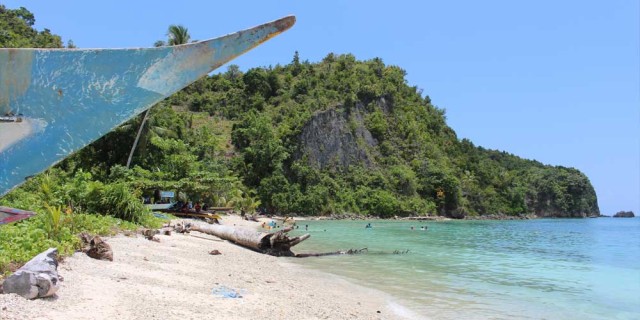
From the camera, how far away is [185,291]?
6.17m

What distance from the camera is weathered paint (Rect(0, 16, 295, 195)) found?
2.41 meters

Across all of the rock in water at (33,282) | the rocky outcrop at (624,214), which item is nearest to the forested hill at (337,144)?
the rock in water at (33,282)

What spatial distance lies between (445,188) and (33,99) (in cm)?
7301

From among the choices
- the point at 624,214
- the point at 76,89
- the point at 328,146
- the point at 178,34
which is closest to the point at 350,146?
the point at 328,146

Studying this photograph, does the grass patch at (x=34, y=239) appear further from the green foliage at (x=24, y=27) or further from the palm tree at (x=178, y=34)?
→ the green foliage at (x=24, y=27)

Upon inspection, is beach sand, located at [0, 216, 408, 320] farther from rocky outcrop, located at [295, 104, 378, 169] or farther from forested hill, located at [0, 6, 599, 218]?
rocky outcrop, located at [295, 104, 378, 169]

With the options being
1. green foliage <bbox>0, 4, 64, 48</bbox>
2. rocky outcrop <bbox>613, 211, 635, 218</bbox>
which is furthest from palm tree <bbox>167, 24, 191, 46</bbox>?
rocky outcrop <bbox>613, 211, 635, 218</bbox>

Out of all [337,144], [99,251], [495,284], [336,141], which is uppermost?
[336,141]

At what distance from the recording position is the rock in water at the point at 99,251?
23.0 ft

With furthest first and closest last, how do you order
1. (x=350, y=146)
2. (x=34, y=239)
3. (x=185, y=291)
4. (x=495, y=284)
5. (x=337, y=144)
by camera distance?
(x=350, y=146), (x=337, y=144), (x=495, y=284), (x=34, y=239), (x=185, y=291)

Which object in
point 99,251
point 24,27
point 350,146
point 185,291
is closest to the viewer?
point 185,291

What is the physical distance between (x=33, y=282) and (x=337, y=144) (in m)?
63.1

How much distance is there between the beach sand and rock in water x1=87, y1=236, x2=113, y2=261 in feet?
0.39

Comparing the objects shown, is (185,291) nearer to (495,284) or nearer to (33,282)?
(33,282)
